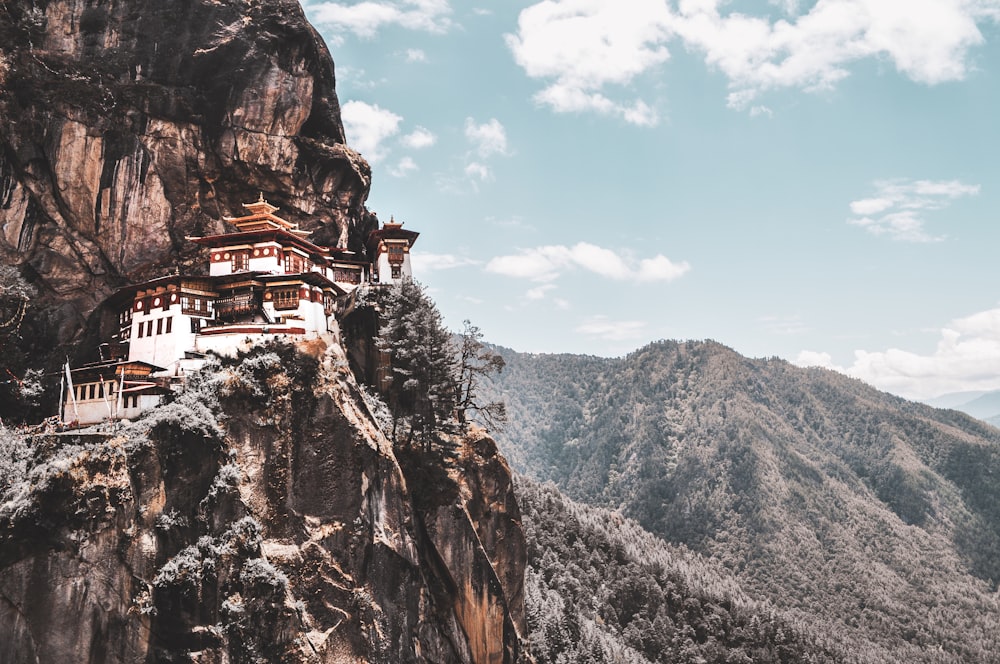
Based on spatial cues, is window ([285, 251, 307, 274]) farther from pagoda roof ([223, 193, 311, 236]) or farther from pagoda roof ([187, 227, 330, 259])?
pagoda roof ([223, 193, 311, 236])

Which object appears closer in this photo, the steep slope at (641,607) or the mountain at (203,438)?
the mountain at (203,438)

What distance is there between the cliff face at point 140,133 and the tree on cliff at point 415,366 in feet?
68.8

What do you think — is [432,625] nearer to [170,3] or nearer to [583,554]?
[170,3]

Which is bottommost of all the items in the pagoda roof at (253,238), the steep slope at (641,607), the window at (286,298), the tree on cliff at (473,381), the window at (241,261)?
the steep slope at (641,607)

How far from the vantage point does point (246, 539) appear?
3962cm

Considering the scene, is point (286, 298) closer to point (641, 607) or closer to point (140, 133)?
point (140, 133)

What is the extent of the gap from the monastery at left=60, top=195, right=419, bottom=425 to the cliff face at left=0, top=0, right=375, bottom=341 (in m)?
4.19

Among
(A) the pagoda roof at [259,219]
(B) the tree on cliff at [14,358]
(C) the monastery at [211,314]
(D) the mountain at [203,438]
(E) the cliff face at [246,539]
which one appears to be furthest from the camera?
(A) the pagoda roof at [259,219]

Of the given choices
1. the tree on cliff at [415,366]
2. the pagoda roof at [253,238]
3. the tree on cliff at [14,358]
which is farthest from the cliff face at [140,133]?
the tree on cliff at [415,366]

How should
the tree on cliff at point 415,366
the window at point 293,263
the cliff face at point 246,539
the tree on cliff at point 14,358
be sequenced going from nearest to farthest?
the cliff face at point 246,539 < the tree on cliff at point 14,358 < the tree on cliff at point 415,366 < the window at point 293,263

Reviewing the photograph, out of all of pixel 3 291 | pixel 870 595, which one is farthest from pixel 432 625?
pixel 870 595

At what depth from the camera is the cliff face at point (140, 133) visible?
2188 inches

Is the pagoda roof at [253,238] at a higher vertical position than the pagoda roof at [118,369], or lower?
higher

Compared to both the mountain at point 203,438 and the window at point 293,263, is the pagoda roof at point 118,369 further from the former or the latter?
the window at point 293,263
